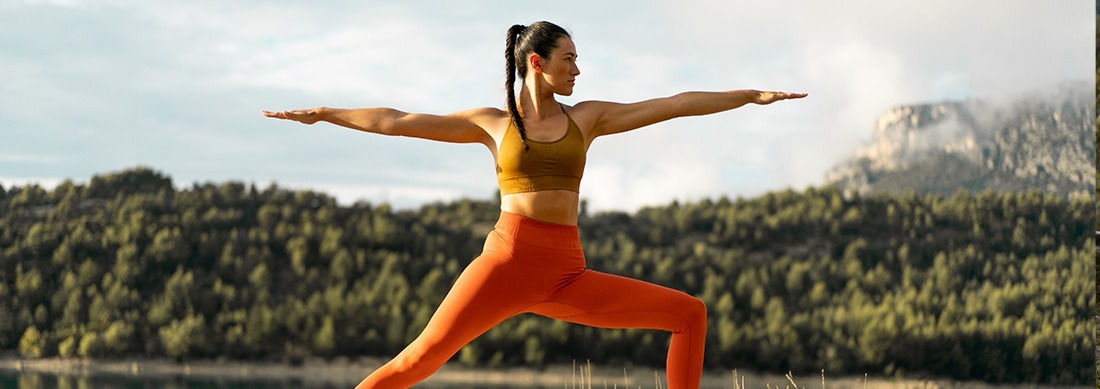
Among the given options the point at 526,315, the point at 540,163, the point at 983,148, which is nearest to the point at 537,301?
the point at 540,163

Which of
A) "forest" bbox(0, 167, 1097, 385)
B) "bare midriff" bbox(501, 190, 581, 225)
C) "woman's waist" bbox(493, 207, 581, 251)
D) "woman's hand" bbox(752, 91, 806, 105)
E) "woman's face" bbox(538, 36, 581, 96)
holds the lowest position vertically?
"forest" bbox(0, 167, 1097, 385)

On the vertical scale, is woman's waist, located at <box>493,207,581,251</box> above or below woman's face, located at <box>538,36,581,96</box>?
below

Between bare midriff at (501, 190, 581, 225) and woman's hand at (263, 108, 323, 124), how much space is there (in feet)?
2.68

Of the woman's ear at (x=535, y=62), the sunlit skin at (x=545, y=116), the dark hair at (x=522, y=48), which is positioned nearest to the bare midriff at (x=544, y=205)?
the sunlit skin at (x=545, y=116)

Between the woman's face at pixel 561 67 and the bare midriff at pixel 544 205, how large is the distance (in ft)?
1.41

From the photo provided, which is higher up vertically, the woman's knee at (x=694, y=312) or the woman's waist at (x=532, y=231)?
the woman's waist at (x=532, y=231)

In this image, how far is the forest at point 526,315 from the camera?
171 feet

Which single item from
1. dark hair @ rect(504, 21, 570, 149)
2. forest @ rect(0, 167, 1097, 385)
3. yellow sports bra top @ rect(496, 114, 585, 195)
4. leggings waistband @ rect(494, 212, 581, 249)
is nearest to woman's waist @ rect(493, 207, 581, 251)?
leggings waistband @ rect(494, 212, 581, 249)

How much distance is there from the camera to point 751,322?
57.4m

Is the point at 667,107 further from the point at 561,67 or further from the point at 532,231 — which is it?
the point at 532,231

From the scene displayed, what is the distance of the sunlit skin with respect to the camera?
Result: 4.90 meters

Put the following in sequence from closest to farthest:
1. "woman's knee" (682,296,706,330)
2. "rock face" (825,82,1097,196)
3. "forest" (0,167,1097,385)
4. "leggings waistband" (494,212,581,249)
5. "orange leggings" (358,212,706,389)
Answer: "orange leggings" (358,212,706,389) → "leggings waistband" (494,212,581,249) → "woman's knee" (682,296,706,330) → "forest" (0,167,1097,385) → "rock face" (825,82,1097,196)

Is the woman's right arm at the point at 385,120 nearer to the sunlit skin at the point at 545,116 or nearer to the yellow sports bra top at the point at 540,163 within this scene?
the sunlit skin at the point at 545,116

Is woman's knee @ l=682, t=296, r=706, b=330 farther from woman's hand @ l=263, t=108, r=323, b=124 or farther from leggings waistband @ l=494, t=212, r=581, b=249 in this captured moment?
woman's hand @ l=263, t=108, r=323, b=124
